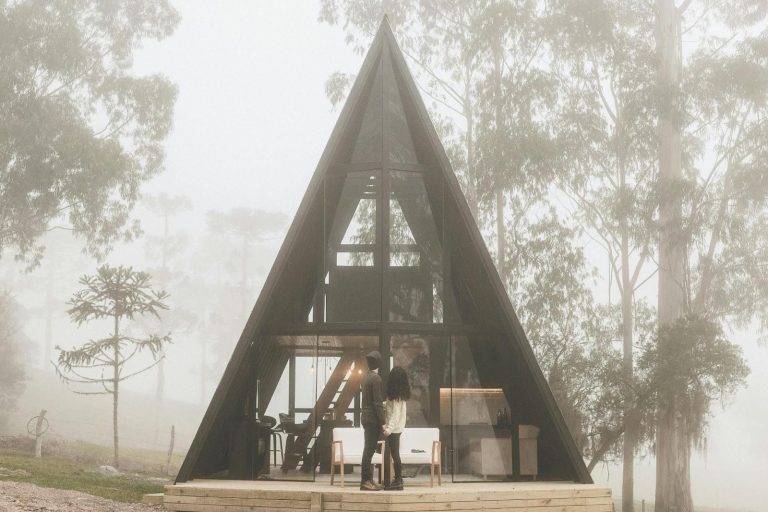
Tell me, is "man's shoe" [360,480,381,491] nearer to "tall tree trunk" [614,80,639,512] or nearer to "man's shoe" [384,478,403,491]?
"man's shoe" [384,478,403,491]

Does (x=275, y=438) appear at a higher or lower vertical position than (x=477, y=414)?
lower

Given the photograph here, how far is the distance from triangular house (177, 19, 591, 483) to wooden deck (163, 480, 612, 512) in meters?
0.75

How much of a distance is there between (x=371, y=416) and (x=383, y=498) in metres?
0.82

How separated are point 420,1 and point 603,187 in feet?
25.2

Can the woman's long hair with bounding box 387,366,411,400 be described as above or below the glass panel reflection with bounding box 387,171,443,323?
below

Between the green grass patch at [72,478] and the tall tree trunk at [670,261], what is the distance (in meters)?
9.93

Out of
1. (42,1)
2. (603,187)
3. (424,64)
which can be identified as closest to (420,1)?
(424,64)

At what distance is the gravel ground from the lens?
31.9 ft

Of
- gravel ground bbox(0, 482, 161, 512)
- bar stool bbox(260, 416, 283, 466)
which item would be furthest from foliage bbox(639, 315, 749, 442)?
gravel ground bbox(0, 482, 161, 512)

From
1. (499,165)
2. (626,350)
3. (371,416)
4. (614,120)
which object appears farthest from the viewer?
(614,120)

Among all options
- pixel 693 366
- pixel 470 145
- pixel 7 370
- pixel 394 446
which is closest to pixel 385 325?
pixel 394 446

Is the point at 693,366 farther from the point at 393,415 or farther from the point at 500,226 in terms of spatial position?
the point at 393,415

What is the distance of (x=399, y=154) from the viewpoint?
1168cm

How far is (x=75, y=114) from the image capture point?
2478 centimetres
